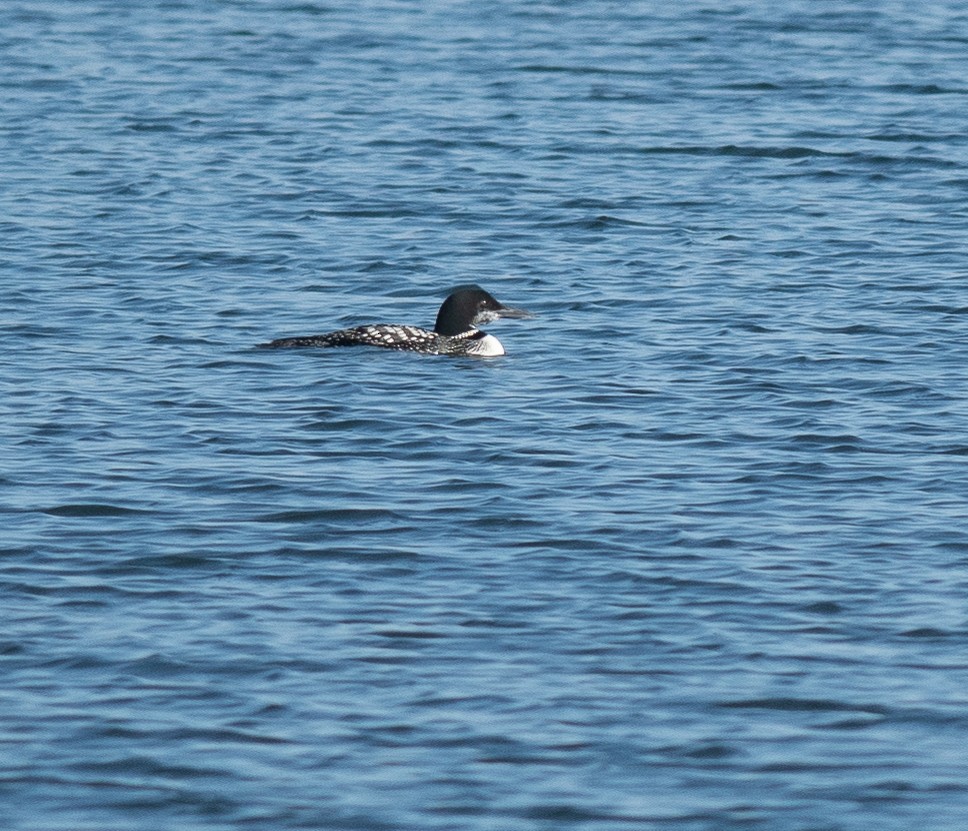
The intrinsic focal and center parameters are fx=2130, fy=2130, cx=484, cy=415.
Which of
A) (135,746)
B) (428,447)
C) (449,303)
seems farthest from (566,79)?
(135,746)

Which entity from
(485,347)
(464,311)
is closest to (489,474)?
(485,347)

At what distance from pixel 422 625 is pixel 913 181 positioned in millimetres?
13771

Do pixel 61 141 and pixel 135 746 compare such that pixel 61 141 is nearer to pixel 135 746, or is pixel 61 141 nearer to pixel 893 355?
pixel 893 355

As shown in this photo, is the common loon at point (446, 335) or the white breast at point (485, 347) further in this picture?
the white breast at point (485, 347)

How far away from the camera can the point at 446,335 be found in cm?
1539

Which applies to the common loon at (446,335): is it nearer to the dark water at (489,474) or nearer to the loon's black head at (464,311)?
the loon's black head at (464,311)

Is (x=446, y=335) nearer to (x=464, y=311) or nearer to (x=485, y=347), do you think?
(x=464, y=311)

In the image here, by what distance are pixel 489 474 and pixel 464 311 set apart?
3517mm

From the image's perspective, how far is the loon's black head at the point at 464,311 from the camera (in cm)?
1527

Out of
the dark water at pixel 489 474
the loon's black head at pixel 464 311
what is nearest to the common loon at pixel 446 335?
the loon's black head at pixel 464 311

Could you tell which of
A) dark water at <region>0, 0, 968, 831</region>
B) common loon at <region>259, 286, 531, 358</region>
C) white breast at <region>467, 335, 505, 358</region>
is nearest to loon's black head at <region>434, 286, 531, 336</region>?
common loon at <region>259, 286, 531, 358</region>

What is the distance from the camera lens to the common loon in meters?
14.9

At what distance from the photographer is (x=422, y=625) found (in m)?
9.43

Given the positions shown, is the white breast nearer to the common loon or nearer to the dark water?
the common loon
